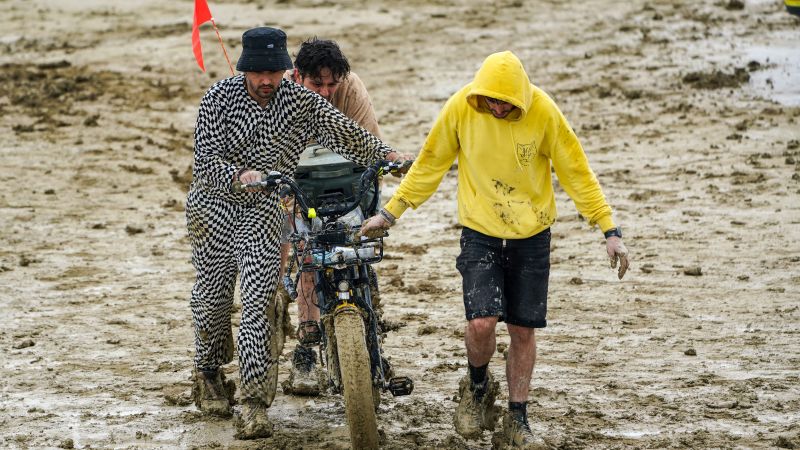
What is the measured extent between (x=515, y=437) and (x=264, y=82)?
80.8 inches

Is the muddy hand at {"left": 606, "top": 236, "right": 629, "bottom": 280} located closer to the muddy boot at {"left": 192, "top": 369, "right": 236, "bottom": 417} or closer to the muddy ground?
the muddy ground

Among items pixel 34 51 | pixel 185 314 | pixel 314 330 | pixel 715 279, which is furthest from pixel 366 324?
pixel 34 51

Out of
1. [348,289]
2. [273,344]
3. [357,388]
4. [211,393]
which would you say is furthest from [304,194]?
[211,393]

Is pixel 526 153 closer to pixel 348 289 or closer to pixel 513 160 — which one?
pixel 513 160

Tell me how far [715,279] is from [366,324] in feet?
12.2

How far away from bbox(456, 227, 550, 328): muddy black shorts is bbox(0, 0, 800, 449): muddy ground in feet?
2.34

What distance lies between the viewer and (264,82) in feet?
20.4

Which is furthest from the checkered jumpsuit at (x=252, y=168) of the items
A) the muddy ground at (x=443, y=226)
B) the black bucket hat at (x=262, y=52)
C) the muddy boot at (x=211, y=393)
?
the muddy ground at (x=443, y=226)

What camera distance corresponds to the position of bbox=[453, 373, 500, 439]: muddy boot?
6191mm

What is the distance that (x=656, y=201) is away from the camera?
11.2m

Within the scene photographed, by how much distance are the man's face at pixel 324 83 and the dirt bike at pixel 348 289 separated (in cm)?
70

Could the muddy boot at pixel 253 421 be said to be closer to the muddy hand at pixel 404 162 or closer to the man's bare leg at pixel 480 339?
the man's bare leg at pixel 480 339

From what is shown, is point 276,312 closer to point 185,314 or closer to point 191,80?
point 185,314

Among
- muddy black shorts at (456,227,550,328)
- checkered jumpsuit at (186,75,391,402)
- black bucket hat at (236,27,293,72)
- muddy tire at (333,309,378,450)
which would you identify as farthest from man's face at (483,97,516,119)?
muddy tire at (333,309,378,450)
